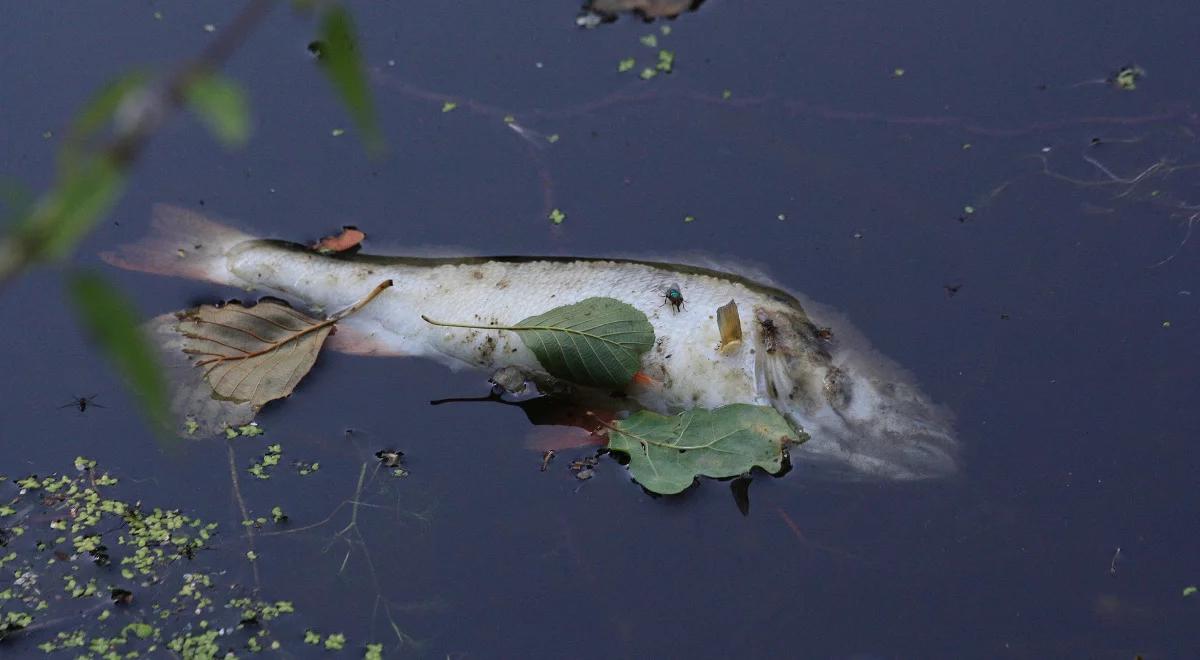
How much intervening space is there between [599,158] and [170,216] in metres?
1.79

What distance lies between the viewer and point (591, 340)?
13.6 ft

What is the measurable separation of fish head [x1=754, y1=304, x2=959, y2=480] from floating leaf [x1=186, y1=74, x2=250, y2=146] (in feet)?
11.1

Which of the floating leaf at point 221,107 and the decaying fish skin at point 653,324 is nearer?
the floating leaf at point 221,107

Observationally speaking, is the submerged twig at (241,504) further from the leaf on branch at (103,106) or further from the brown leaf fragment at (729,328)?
the leaf on branch at (103,106)

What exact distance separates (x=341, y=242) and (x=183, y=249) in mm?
640

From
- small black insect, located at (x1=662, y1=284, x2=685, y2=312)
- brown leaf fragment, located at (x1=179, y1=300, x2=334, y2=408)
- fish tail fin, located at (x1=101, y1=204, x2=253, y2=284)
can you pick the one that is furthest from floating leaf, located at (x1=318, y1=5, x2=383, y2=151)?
fish tail fin, located at (x1=101, y1=204, x2=253, y2=284)

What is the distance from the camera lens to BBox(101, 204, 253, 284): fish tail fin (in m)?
4.57

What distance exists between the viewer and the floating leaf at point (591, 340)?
4117mm

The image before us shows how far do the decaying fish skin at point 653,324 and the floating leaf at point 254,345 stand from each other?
110mm

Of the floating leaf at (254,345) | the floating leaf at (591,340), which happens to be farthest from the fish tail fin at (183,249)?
the floating leaf at (591,340)

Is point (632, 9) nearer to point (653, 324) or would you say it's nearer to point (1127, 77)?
point (653, 324)

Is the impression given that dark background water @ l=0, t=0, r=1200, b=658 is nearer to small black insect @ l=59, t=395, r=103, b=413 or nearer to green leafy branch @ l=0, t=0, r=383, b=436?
small black insect @ l=59, t=395, r=103, b=413

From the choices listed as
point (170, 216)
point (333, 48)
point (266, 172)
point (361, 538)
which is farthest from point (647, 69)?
point (333, 48)

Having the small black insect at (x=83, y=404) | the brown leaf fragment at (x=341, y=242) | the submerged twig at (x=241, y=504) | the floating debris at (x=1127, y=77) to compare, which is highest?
the floating debris at (x=1127, y=77)
